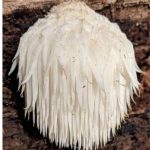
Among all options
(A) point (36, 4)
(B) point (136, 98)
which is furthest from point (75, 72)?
(B) point (136, 98)

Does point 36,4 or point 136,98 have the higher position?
point 36,4

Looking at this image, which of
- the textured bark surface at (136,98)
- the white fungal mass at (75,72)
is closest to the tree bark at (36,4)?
the textured bark surface at (136,98)

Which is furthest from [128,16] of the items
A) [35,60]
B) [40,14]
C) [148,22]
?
[35,60]

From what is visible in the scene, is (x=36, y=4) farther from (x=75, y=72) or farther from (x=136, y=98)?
(x=136, y=98)

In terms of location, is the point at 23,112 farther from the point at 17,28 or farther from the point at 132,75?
the point at 132,75

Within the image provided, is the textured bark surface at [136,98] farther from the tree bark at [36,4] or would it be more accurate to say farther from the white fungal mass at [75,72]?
the white fungal mass at [75,72]

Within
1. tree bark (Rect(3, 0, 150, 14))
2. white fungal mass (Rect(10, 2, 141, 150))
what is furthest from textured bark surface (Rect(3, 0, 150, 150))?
white fungal mass (Rect(10, 2, 141, 150))
